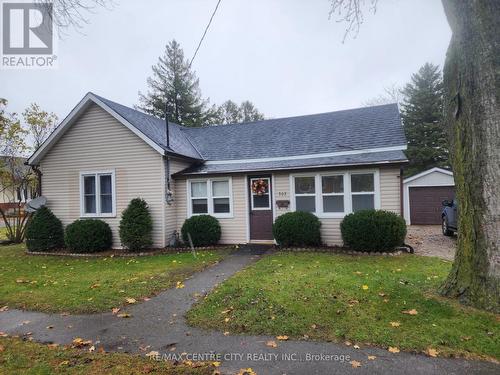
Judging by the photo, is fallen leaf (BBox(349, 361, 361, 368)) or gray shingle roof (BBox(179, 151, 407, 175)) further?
gray shingle roof (BBox(179, 151, 407, 175))

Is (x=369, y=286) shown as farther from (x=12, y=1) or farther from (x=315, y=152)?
(x=12, y=1)

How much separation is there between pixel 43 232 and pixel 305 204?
10.3 meters

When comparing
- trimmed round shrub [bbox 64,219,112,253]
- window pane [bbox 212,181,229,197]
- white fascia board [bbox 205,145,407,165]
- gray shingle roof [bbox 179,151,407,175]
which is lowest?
trimmed round shrub [bbox 64,219,112,253]

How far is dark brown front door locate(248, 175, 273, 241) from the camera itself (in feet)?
37.9

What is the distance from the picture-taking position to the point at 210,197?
12039mm

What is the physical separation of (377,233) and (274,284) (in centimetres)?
443

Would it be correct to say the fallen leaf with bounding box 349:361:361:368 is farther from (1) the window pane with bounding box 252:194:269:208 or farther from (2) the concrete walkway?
(1) the window pane with bounding box 252:194:269:208

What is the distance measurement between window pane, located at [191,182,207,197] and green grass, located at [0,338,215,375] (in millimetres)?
8425

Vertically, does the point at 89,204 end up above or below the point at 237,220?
above

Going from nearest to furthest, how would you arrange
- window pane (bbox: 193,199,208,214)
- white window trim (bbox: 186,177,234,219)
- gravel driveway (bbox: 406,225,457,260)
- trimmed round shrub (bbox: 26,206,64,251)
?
gravel driveway (bbox: 406,225,457,260) < white window trim (bbox: 186,177,234,219) < trimmed round shrub (bbox: 26,206,64,251) < window pane (bbox: 193,199,208,214)

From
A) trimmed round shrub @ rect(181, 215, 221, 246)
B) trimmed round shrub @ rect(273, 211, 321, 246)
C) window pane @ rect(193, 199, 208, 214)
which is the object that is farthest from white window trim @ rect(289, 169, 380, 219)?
window pane @ rect(193, 199, 208, 214)

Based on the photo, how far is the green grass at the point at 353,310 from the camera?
154 inches

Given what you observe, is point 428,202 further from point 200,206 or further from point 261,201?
point 200,206

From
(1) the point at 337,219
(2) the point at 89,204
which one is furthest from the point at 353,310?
(2) the point at 89,204
